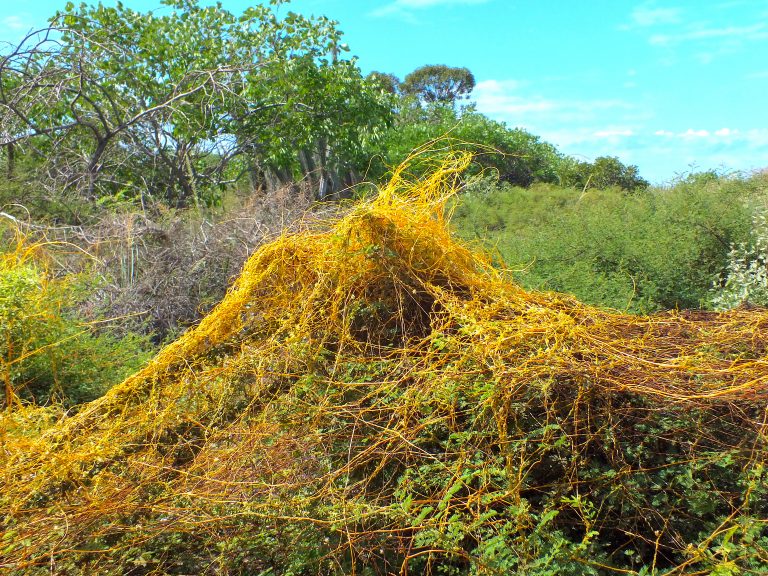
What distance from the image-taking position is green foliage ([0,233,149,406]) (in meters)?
5.68

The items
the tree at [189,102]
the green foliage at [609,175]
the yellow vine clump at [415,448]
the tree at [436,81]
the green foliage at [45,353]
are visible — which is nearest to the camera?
the yellow vine clump at [415,448]

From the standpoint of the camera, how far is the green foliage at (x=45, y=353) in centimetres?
568

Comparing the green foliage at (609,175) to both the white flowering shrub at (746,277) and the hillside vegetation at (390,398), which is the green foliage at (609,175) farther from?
the white flowering shrub at (746,277)

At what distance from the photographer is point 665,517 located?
356 centimetres

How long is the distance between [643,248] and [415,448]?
15.6ft

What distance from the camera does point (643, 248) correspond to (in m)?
7.70

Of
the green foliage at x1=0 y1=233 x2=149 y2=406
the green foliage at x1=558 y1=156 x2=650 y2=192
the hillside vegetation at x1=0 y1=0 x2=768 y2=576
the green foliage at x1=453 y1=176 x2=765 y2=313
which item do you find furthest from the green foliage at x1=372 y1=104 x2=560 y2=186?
the green foliage at x1=0 y1=233 x2=149 y2=406

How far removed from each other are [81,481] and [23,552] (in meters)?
0.78

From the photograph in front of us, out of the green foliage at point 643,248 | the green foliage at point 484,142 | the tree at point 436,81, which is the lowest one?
the green foliage at point 643,248

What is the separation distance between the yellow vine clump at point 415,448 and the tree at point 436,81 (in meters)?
35.5

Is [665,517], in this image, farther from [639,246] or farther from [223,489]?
[639,246]

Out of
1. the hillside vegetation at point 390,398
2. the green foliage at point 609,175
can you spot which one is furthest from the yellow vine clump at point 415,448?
the green foliage at point 609,175

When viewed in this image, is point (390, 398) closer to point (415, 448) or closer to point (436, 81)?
point (415, 448)

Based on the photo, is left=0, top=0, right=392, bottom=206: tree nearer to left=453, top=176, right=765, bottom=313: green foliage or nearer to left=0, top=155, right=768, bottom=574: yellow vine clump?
left=453, top=176, right=765, bottom=313: green foliage
